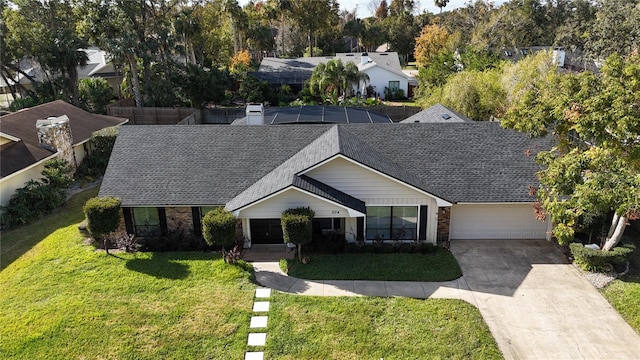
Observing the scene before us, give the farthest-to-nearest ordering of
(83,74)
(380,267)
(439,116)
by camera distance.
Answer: (83,74)
(439,116)
(380,267)

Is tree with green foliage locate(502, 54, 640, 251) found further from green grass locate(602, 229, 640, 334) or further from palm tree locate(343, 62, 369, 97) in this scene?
palm tree locate(343, 62, 369, 97)

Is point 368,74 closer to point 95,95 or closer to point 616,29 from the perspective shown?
point 616,29

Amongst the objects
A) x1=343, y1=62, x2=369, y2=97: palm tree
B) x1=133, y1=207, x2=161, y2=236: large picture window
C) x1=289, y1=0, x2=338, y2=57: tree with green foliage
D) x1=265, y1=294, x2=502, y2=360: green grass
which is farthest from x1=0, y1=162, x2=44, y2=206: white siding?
x1=289, y1=0, x2=338, y2=57: tree with green foliage

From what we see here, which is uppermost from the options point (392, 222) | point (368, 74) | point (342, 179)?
point (368, 74)

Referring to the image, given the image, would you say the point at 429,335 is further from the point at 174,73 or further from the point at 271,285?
the point at 174,73

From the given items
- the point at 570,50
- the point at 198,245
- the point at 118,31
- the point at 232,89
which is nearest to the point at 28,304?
the point at 198,245

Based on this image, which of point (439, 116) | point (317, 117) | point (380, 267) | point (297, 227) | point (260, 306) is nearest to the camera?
point (260, 306)

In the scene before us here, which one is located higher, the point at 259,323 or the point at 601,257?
the point at 601,257

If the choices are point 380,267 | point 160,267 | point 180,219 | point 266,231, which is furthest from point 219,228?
point 380,267
